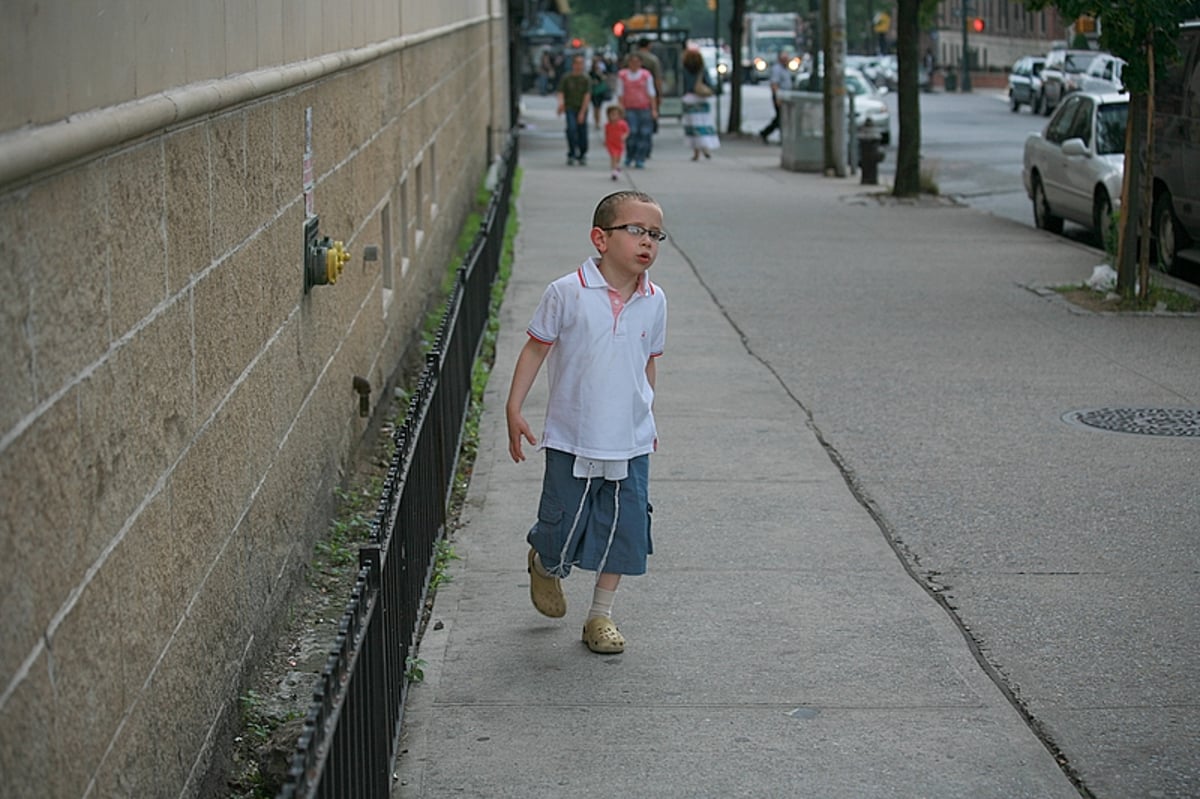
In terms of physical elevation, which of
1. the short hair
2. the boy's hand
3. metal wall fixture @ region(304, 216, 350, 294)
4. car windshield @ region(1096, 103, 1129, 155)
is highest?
car windshield @ region(1096, 103, 1129, 155)

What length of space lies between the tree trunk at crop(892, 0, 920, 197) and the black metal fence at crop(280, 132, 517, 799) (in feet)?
51.0

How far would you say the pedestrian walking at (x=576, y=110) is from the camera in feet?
95.1

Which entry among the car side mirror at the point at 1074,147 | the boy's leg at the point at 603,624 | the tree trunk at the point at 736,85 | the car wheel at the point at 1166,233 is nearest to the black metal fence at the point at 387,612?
the boy's leg at the point at 603,624

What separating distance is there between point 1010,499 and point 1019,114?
47.3 meters

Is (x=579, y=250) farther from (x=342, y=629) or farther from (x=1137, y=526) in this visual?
(x=342, y=629)

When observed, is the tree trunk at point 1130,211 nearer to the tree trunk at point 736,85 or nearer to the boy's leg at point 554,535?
the boy's leg at point 554,535

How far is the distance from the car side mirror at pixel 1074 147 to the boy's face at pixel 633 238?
12.3m

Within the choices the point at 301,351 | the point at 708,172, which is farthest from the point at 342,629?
the point at 708,172

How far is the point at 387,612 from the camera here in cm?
465

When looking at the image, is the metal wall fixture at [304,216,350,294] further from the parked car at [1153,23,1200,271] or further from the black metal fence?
the parked car at [1153,23,1200,271]

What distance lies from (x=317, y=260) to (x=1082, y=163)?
12672 mm

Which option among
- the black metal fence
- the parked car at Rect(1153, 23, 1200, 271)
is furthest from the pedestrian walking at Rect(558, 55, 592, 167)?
the black metal fence

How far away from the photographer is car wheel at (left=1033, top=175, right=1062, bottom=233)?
773 inches

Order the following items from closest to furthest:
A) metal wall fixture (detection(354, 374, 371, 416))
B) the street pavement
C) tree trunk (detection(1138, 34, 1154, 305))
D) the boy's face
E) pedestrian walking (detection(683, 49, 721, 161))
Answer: the street pavement → the boy's face → metal wall fixture (detection(354, 374, 371, 416)) → tree trunk (detection(1138, 34, 1154, 305)) → pedestrian walking (detection(683, 49, 721, 161))
